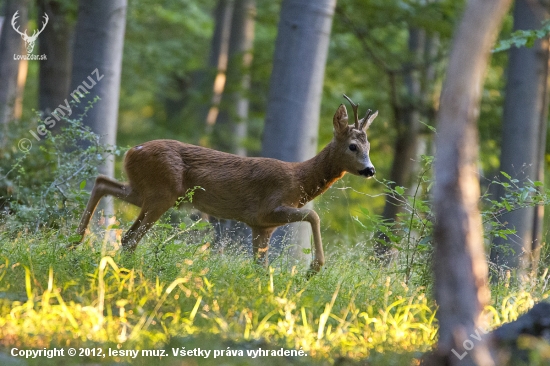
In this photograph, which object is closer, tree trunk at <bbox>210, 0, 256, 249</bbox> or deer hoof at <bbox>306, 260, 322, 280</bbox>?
deer hoof at <bbox>306, 260, 322, 280</bbox>

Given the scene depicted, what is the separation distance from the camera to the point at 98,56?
9891 mm

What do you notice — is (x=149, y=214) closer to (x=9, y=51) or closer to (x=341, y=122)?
(x=341, y=122)

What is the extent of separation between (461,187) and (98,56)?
275 inches

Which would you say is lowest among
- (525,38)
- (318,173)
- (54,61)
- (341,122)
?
(318,173)

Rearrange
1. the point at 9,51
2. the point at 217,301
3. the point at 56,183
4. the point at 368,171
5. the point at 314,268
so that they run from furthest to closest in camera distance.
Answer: the point at 9,51
the point at 56,183
the point at 368,171
the point at 314,268
the point at 217,301

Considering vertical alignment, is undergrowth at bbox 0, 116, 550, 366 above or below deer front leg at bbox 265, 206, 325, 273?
below

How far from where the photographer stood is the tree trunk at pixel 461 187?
386cm

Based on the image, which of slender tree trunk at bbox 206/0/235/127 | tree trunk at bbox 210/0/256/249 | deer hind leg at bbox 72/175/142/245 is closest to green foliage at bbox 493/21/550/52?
deer hind leg at bbox 72/175/142/245

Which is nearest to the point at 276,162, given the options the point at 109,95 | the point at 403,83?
the point at 109,95

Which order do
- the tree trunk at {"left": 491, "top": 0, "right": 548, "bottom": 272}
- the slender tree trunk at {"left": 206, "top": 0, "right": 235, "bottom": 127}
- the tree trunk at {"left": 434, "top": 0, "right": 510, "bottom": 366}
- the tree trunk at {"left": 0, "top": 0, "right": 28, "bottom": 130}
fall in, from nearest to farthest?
the tree trunk at {"left": 434, "top": 0, "right": 510, "bottom": 366} < the tree trunk at {"left": 491, "top": 0, "right": 548, "bottom": 272} < the tree trunk at {"left": 0, "top": 0, "right": 28, "bottom": 130} < the slender tree trunk at {"left": 206, "top": 0, "right": 235, "bottom": 127}

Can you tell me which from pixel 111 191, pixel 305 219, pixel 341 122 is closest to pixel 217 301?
pixel 305 219

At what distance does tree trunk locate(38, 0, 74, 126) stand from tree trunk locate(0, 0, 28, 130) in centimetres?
166

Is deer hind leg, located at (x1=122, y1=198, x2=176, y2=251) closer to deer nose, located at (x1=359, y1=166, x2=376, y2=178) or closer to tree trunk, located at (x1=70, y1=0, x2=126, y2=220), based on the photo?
deer nose, located at (x1=359, y1=166, x2=376, y2=178)

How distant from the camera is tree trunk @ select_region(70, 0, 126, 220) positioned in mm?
9859
